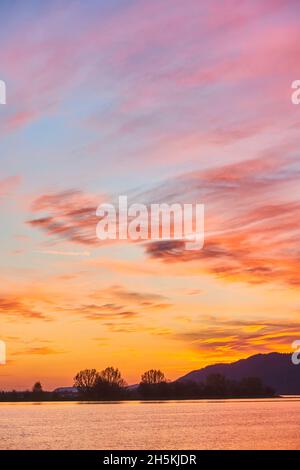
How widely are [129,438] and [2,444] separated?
58.3ft

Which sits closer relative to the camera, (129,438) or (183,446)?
(183,446)

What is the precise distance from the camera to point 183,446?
282 feet
